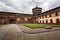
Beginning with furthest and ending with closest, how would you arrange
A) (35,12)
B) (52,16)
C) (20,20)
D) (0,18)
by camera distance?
(35,12)
(20,20)
(0,18)
(52,16)

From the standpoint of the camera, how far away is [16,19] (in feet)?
240

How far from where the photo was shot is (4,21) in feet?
228

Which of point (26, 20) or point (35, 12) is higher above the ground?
point (35, 12)

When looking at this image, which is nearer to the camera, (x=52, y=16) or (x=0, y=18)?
(x=52, y=16)

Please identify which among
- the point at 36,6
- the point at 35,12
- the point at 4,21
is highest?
the point at 36,6

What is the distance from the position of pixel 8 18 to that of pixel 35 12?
24.0 m

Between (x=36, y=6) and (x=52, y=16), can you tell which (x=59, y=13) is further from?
(x=36, y=6)

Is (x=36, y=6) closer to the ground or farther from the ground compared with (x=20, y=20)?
farther from the ground

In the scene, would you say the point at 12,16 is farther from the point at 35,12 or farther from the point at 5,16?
the point at 35,12

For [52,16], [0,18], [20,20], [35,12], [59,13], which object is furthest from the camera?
[35,12]

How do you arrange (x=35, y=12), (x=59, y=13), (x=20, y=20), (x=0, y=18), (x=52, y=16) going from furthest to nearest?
(x=35, y=12) < (x=20, y=20) < (x=0, y=18) < (x=52, y=16) < (x=59, y=13)

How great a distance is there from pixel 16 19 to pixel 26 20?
27.4 ft

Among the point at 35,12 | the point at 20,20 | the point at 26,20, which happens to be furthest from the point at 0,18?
the point at 35,12

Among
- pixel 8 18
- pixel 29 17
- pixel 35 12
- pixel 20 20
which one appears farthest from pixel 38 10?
pixel 8 18
